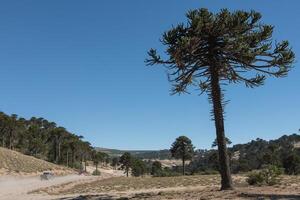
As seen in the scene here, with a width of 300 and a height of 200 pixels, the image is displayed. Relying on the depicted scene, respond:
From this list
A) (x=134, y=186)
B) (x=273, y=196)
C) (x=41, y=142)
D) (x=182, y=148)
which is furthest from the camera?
(x=41, y=142)

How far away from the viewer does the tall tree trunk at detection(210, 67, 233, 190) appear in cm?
2189

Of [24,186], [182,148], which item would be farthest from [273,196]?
[182,148]

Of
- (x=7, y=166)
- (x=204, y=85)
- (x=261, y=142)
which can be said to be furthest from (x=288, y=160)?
(x=261, y=142)

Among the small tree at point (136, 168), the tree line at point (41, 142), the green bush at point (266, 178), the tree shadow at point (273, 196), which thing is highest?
the tree line at point (41, 142)

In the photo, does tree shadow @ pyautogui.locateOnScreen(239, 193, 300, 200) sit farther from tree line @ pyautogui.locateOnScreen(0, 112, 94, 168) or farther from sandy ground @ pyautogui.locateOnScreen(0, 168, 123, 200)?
tree line @ pyautogui.locateOnScreen(0, 112, 94, 168)

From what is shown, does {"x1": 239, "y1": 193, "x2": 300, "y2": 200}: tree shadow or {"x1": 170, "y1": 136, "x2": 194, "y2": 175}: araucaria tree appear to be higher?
{"x1": 170, "y1": 136, "x2": 194, "y2": 175}: araucaria tree

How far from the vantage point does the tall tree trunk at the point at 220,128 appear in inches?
862

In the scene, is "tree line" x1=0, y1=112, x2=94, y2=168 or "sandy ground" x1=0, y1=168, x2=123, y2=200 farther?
"tree line" x1=0, y1=112, x2=94, y2=168

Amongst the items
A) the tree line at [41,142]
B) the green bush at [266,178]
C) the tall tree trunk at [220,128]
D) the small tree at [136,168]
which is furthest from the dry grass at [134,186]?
the tree line at [41,142]

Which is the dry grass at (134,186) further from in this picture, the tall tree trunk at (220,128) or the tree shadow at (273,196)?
the tree shadow at (273,196)

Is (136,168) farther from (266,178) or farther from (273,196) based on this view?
(273,196)

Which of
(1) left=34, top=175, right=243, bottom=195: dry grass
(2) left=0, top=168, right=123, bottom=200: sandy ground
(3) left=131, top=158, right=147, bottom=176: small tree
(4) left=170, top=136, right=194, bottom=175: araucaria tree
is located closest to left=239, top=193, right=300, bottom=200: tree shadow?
(1) left=34, top=175, right=243, bottom=195: dry grass

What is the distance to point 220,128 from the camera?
72.5ft

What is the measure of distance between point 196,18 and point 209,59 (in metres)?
2.65
